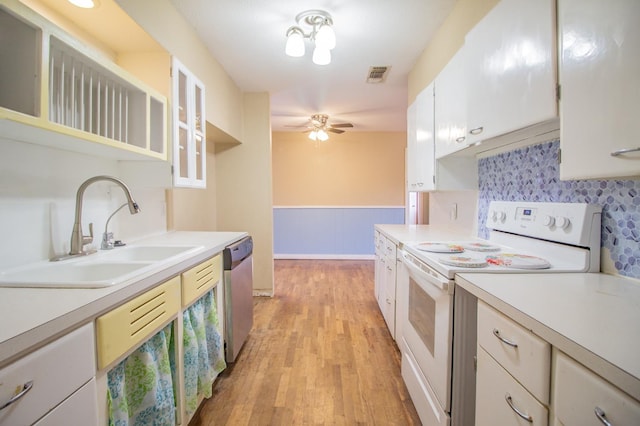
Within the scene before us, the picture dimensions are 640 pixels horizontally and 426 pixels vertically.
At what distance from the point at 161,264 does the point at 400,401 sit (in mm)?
1496

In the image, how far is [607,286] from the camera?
0.94m

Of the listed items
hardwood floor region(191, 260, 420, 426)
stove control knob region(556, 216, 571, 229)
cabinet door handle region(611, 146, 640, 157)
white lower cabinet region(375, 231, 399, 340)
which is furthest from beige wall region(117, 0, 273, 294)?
cabinet door handle region(611, 146, 640, 157)

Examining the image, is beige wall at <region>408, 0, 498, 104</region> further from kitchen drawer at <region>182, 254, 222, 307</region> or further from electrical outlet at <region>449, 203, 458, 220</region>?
kitchen drawer at <region>182, 254, 222, 307</region>

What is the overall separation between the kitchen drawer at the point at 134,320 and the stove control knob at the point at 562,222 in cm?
170

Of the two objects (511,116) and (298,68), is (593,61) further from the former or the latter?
(298,68)

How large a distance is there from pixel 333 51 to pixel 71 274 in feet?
7.91

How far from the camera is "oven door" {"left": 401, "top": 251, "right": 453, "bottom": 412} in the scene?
46.0 inches

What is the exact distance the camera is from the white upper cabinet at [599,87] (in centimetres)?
72

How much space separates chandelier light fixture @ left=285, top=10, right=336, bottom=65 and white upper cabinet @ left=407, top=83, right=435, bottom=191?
806 mm

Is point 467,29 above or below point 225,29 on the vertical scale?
below

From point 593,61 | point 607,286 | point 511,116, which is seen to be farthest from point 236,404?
point 593,61

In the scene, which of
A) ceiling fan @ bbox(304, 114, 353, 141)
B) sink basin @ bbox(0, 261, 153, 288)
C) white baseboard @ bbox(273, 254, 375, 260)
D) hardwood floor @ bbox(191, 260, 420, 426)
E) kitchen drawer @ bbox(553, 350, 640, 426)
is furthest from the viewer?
white baseboard @ bbox(273, 254, 375, 260)

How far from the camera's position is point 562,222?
1.21 meters

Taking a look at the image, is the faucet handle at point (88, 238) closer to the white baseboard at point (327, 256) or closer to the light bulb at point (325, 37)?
the light bulb at point (325, 37)
